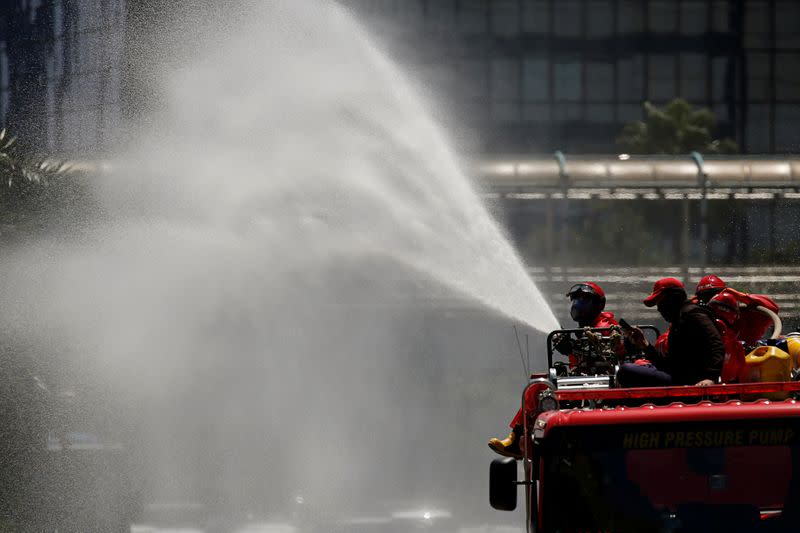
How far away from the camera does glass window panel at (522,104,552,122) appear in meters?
75.2

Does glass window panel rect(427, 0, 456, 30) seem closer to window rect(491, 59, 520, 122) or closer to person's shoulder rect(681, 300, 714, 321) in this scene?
window rect(491, 59, 520, 122)

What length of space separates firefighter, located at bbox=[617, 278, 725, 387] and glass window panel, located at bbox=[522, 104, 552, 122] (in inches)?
2578

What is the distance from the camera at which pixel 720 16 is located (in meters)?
75.1

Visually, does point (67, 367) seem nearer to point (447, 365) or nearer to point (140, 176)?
point (140, 176)

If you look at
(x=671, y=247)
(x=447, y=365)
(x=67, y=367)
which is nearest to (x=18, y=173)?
(x=67, y=367)

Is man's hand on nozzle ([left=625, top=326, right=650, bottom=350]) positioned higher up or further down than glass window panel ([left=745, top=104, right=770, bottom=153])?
further down

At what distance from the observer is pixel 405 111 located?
24297 mm

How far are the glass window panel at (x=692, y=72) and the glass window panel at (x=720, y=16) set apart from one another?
1.70 metres

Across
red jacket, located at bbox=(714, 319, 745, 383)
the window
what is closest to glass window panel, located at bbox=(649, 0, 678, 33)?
the window

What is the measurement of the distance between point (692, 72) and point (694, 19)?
295cm

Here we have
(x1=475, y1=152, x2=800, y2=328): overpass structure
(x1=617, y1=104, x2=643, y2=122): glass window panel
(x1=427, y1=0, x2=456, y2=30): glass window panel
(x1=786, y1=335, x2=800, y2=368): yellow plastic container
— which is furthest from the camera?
(x1=617, y1=104, x2=643, y2=122): glass window panel

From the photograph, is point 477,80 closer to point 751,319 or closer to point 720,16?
point 720,16

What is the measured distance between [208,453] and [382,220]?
8.79 m

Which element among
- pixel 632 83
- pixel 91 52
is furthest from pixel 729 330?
pixel 632 83
